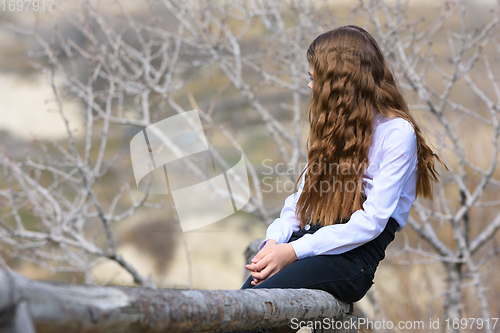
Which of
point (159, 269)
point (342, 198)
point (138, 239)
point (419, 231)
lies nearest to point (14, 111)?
point (138, 239)

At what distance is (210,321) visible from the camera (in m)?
0.73

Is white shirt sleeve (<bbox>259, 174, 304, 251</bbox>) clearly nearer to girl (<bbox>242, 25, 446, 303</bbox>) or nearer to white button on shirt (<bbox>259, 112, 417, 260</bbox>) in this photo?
girl (<bbox>242, 25, 446, 303</bbox>)

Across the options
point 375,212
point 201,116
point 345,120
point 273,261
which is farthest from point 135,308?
point 201,116

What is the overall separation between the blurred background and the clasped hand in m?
2.73

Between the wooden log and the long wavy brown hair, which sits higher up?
the long wavy brown hair

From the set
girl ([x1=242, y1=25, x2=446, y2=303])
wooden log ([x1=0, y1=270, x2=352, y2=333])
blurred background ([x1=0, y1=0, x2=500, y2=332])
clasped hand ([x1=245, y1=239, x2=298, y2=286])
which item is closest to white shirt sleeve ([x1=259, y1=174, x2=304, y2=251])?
girl ([x1=242, y1=25, x2=446, y2=303])

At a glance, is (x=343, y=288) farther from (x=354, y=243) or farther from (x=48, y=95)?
(x=48, y=95)

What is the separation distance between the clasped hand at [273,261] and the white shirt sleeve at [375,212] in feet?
0.07

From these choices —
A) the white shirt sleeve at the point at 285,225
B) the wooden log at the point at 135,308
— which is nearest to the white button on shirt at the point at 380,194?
the white shirt sleeve at the point at 285,225

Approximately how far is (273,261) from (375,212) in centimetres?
28

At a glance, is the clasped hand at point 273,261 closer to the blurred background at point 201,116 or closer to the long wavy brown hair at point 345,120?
the long wavy brown hair at point 345,120

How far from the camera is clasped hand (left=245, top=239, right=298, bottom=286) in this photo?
3.89 feet

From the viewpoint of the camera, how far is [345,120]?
4.31ft

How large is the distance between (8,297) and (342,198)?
931 millimetres
